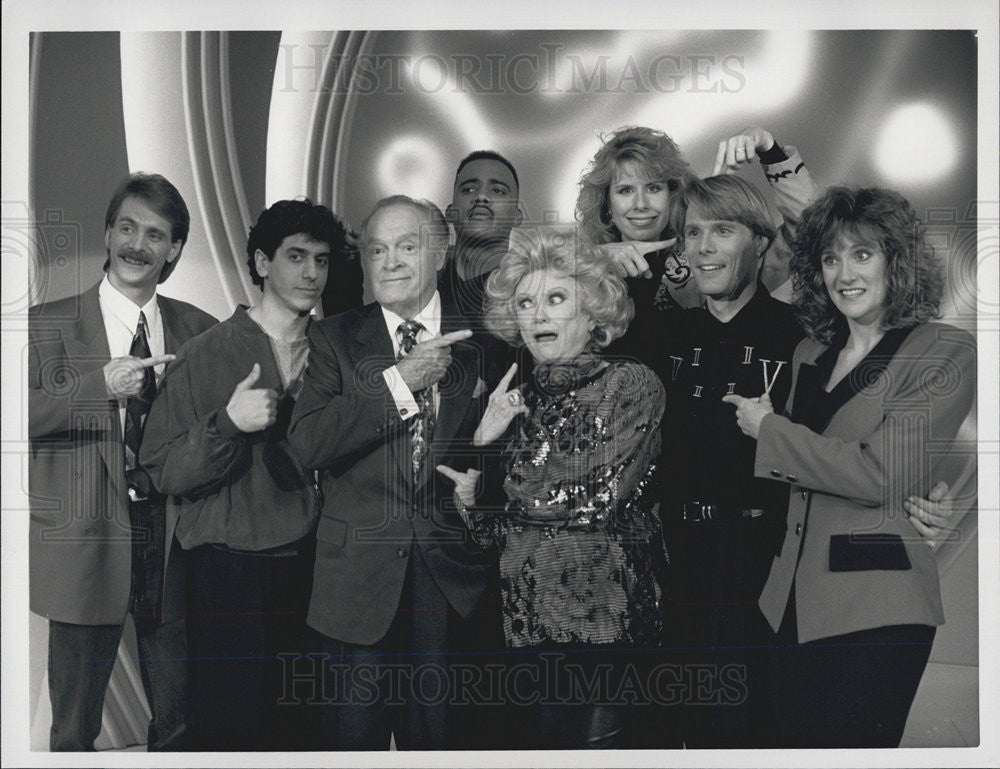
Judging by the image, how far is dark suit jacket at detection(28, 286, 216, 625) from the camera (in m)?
2.75

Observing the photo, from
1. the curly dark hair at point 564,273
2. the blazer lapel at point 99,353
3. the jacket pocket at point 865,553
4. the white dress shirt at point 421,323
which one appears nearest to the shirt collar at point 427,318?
the white dress shirt at point 421,323

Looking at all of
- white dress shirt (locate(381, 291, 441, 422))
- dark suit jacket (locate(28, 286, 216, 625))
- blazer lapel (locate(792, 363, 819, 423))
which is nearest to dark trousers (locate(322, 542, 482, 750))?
white dress shirt (locate(381, 291, 441, 422))

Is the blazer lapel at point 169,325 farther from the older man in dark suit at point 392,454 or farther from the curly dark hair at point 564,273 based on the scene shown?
the curly dark hair at point 564,273

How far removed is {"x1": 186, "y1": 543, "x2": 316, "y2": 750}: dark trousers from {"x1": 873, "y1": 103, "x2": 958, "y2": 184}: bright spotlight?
1.83 metres

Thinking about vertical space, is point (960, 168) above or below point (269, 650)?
above

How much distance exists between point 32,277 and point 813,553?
84.3 inches

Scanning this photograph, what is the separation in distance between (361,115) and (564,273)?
2.19 feet

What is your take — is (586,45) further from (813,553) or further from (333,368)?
(813,553)

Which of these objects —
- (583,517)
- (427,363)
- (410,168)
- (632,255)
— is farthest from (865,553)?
(410,168)

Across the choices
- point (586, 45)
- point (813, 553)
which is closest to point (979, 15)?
point (586, 45)

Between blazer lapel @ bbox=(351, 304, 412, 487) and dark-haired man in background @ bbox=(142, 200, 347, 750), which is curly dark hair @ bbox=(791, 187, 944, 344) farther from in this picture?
dark-haired man in background @ bbox=(142, 200, 347, 750)

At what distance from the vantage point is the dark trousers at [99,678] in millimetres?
2752

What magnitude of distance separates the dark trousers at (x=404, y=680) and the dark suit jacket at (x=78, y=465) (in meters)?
0.61

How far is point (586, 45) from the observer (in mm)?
2781
